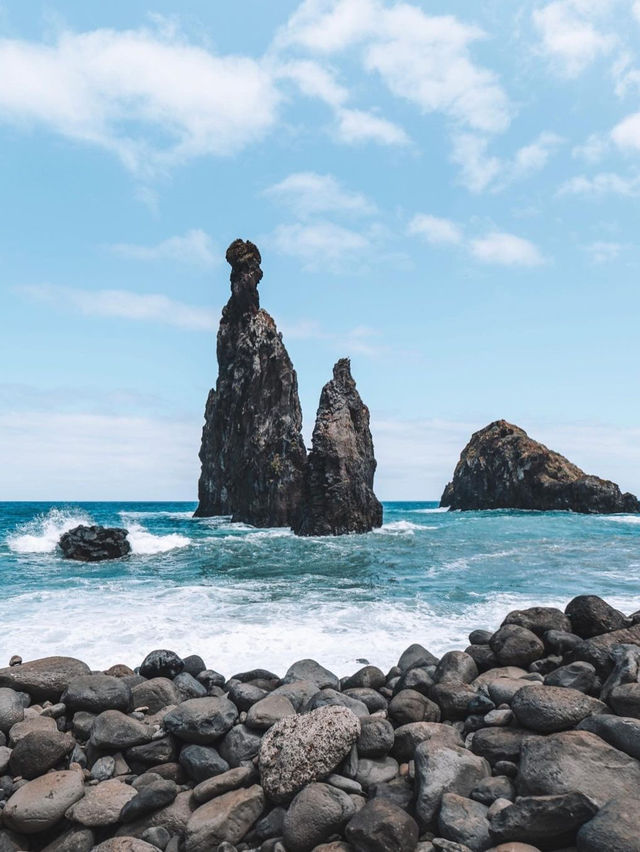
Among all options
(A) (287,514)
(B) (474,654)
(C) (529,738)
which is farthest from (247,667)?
(A) (287,514)

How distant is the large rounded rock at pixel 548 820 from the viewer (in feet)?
13.4

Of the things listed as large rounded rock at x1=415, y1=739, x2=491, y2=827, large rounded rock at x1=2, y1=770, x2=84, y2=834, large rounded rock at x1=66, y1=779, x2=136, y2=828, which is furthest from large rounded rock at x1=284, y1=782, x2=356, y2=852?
large rounded rock at x1=2, y1=770, x2=84, y2=834

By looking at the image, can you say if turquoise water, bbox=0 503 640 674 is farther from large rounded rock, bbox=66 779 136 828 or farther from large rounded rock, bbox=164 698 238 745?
large rounded rock, bbox=66 779 136 828

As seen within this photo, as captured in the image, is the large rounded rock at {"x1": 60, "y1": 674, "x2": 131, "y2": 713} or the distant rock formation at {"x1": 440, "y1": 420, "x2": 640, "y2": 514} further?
the distant rock formation at {"x1": 440, "y1": 420, "x2": 640, "y2": 514}

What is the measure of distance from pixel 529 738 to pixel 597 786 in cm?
66

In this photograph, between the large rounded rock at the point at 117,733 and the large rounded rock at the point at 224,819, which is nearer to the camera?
the large rounded rock at the point at 224,819

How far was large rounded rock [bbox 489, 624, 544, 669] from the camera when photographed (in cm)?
791

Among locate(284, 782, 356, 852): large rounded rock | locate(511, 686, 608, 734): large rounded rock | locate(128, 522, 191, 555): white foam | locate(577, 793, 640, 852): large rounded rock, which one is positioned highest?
locate(511, 686, 608, 734): large rounded rock

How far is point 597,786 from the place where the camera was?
4.54 meters

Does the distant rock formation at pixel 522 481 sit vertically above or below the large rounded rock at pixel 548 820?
above

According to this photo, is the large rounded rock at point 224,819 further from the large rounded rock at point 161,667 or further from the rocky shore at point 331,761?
the large rounded rock at point 161,667

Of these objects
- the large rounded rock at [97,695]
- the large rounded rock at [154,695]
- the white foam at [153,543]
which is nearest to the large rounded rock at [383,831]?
the large rounded rock at [154,695]

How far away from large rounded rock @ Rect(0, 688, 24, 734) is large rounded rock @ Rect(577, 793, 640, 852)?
19.3 feet

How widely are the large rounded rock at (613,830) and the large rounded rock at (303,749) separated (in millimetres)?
2086
